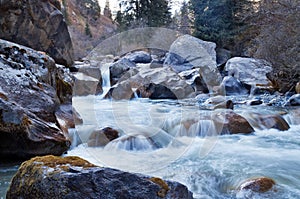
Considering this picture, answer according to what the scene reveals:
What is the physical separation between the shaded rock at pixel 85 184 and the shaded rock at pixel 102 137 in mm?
2479

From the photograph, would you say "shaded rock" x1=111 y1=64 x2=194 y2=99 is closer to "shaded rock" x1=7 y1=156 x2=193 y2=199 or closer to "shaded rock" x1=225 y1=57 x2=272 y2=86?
"shaded rock" x1=225 y1=57 x2=272 y2=86

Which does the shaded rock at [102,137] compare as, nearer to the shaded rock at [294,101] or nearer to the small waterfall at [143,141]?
the small waterfall at [143,141]

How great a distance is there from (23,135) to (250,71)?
33.9ft

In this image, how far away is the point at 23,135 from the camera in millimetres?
3379

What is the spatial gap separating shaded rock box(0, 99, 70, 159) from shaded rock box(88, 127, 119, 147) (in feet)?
2.59

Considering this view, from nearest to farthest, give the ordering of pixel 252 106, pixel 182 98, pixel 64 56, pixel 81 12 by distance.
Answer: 1. pixel 252 106
2. pixel 182 98
3. pixel 64 56
4. pixel 81 12

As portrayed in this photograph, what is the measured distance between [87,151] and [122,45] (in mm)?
17541

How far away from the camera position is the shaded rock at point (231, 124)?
18.0 feet

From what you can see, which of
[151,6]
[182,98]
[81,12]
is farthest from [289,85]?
[81,12]

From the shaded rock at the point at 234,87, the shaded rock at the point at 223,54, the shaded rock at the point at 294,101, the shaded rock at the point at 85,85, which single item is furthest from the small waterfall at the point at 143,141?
the shaded rock at the point at 223,54

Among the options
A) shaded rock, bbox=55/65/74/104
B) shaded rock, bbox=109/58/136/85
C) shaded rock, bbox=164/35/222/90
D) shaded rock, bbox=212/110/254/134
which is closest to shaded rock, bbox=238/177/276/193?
shaded rock, bbox=212/110/254/134

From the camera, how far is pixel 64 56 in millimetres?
11844

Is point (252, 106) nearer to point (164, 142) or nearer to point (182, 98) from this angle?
point (182, 98)

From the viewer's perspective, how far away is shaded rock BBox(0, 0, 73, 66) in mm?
9523
